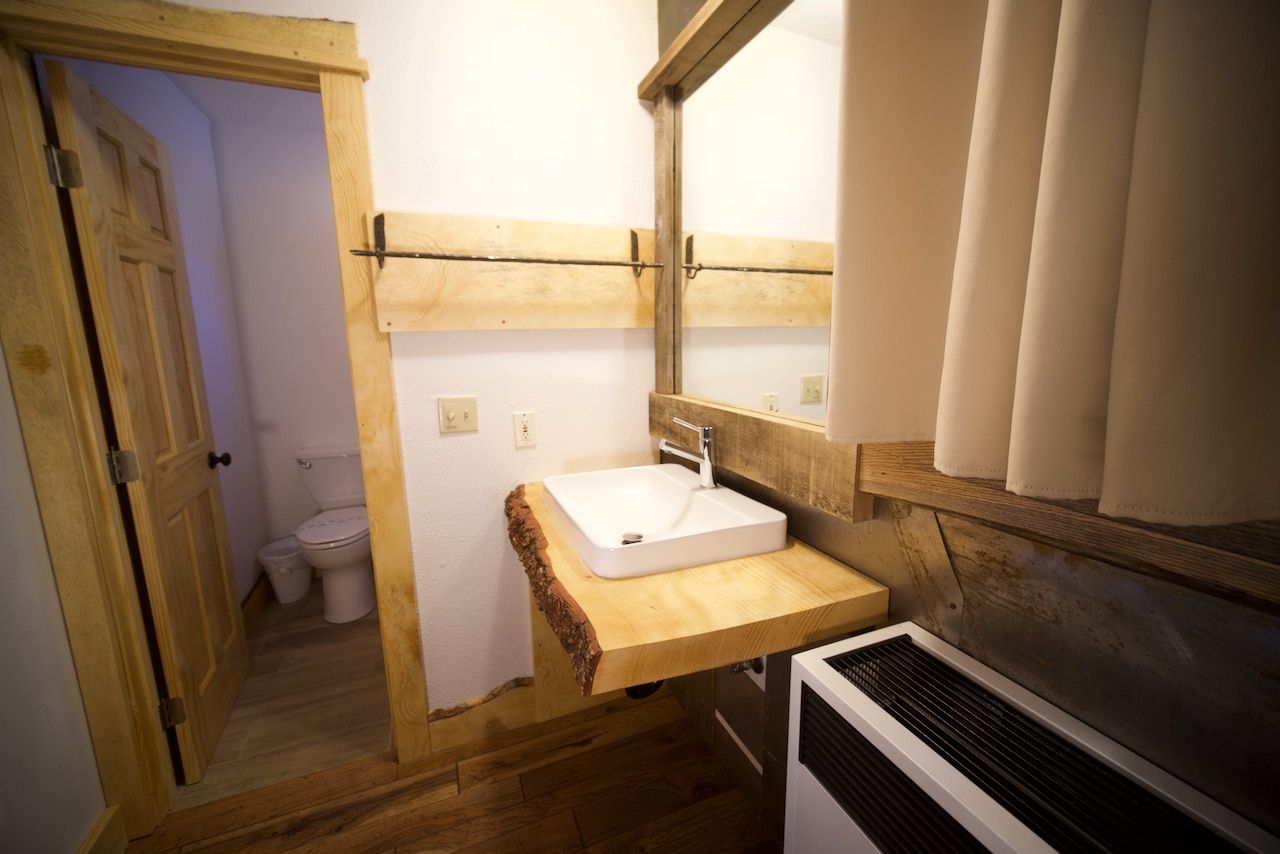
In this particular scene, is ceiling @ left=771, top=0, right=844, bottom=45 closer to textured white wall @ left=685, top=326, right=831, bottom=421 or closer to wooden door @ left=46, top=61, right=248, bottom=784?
textured white wall @ left=685, top=326, right=831, bottom=421

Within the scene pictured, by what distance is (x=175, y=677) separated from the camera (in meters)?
1.41

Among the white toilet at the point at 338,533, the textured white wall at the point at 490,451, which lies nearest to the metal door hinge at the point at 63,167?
the textured white wall at the point at 490,451

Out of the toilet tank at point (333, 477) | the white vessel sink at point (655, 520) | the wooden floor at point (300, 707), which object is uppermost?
the white vessel sink at point (655, 520)

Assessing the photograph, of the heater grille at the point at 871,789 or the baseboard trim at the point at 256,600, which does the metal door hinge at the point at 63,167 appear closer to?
the baseboard trim at the point at 256,600

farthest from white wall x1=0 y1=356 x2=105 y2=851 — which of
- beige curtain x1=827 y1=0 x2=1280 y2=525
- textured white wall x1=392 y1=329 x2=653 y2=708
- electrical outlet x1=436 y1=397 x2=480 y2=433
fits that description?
beige curtain x1=827 y1=0 x2=1280 y2=525

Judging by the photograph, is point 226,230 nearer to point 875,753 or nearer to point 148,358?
point 148,358

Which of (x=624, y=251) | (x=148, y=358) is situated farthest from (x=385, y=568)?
(x=624, y=251)

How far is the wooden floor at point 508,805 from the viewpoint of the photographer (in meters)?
1.27

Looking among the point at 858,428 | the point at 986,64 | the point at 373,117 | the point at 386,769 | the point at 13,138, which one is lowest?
the point at 386,769

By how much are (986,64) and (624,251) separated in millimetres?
1160

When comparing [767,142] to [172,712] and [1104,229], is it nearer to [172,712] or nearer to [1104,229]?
[1104,229]

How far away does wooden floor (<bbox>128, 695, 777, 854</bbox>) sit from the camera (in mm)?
1269

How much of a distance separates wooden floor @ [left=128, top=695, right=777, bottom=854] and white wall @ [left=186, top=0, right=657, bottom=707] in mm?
244

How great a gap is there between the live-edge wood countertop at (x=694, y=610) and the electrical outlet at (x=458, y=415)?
1.80ft
